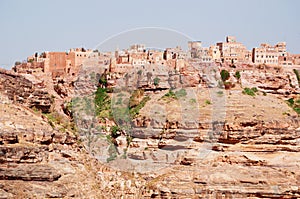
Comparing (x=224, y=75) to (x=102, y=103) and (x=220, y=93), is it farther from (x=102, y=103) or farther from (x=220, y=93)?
(x=102, y=103)

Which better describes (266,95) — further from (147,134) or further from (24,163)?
(24,163)

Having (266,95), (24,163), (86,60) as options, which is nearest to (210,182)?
(24,163)

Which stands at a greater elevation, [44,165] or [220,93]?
[220,93]

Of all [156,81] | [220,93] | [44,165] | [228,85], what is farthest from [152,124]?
[44,165]

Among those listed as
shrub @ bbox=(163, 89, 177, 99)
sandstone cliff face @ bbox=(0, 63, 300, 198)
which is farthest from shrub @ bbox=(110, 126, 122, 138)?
shrub @ bbox=(163, 89, 177, 99)

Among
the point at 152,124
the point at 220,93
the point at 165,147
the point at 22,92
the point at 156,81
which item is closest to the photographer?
the point at 22,92

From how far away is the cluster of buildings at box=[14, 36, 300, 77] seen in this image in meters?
51.6

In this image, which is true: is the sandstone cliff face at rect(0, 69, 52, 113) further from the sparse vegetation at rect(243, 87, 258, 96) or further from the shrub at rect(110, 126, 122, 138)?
the sparse vegetation at rect(243, 87, 258, 96)

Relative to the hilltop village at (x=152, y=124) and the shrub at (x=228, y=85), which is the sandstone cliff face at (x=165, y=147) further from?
the shrub at (x=228, y=85)

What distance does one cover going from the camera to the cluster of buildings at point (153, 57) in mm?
51594

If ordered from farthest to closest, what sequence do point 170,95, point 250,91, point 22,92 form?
1. point 250,91
2. point 170,95
3. point 22,92

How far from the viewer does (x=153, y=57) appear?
54.0 metres

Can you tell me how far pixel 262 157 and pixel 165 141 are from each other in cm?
534

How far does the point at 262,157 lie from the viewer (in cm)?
4053
